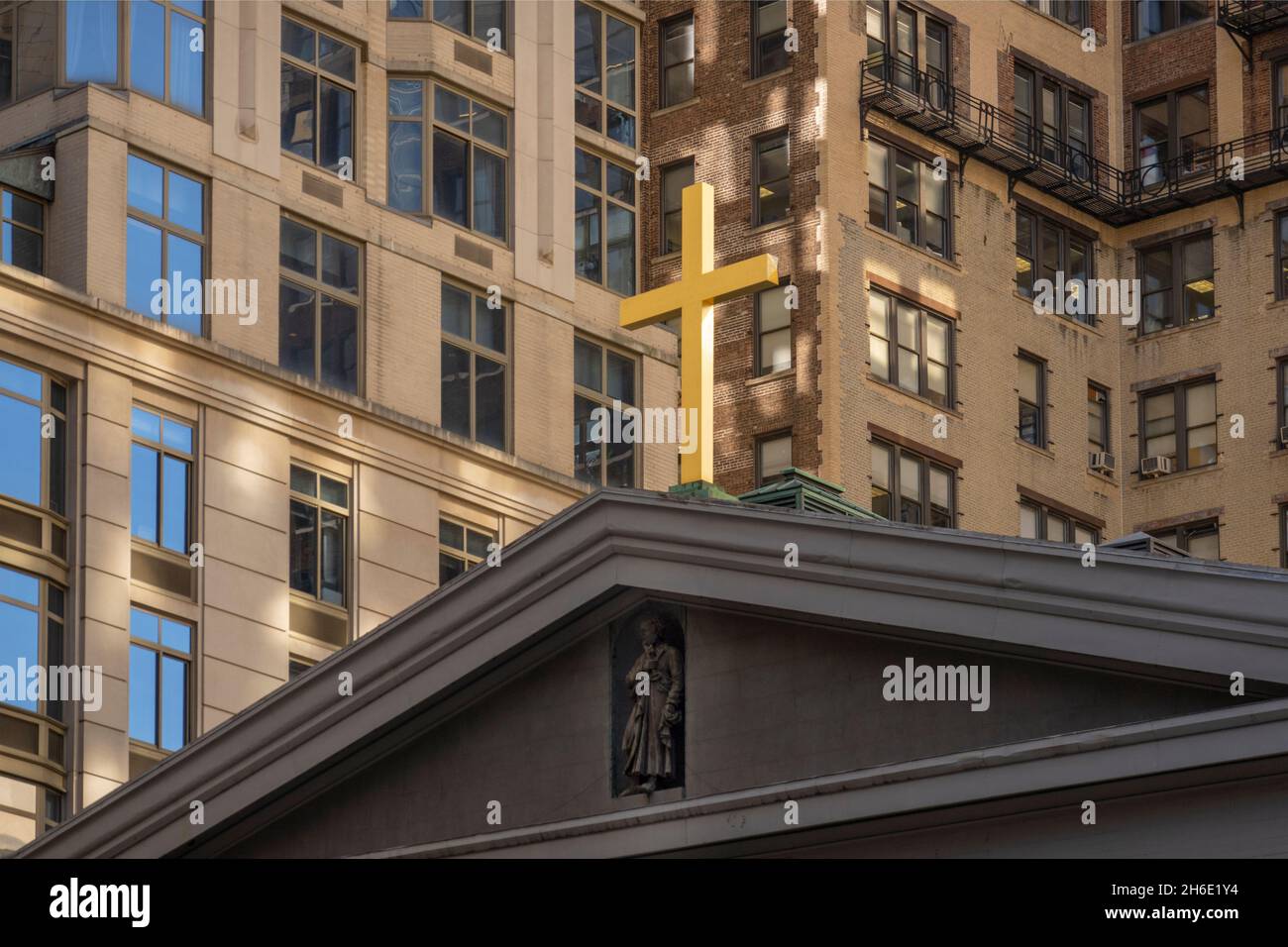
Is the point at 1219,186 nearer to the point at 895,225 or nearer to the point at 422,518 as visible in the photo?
the point at 895,225

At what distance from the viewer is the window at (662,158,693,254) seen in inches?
2672

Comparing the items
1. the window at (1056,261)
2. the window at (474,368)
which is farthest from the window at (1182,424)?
the window at (474,368)

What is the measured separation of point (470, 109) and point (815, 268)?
774 cm

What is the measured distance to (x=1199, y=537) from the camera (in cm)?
6838

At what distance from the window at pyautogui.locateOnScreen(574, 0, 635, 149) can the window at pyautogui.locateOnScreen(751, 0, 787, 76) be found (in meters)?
2.87

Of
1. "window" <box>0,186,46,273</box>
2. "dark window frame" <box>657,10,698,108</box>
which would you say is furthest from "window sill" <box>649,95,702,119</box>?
"window" <box>0,186,46,273</box>

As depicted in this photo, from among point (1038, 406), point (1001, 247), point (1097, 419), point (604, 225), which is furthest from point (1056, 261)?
point (604, 225)

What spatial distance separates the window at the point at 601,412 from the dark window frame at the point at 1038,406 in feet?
28.3

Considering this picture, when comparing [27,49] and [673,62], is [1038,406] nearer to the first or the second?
[673,62]

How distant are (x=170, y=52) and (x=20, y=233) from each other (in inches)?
191

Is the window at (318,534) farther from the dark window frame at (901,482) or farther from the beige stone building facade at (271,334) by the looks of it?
the dark window frame at (901,482)

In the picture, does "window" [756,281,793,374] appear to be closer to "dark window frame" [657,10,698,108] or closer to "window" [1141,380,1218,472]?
"dark window frame" [657,10,698,108]

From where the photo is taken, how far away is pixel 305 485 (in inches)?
2317
